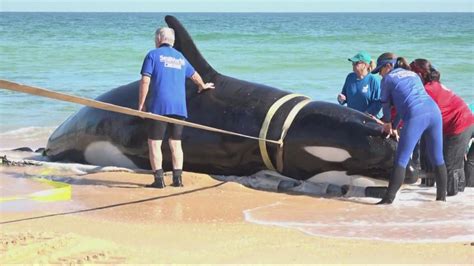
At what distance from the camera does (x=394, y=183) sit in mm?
8312

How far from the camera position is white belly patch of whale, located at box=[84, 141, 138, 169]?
10.2m

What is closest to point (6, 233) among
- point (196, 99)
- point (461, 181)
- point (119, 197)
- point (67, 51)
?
point (119, 197)

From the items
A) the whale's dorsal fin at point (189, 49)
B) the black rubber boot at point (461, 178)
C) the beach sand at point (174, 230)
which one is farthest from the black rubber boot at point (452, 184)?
the whale's dorsal fin at point (189, 49)

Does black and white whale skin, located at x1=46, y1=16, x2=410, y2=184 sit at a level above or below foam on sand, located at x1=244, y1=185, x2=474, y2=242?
above

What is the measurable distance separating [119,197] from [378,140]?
2807mm

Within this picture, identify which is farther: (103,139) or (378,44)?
(378,44)

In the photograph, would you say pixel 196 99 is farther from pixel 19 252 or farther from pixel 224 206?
pixel 19 252

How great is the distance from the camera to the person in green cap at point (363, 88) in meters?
10.0

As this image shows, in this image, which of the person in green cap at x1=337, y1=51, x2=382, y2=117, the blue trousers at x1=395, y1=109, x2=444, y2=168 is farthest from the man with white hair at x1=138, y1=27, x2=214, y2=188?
the blue trousers at x1=395, y1=109, x2=444, y2=168

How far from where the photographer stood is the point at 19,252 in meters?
6.06

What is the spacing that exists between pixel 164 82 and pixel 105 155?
196 cm

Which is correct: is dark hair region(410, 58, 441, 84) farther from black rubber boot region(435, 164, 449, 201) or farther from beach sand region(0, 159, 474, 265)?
beach sand region(0, 159, 474, 265)

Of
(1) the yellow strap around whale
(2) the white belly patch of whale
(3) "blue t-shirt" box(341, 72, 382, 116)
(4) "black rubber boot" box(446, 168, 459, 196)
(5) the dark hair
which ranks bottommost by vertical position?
(2) the white belly patch of whale

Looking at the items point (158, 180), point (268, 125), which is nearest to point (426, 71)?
point (268, 125)
